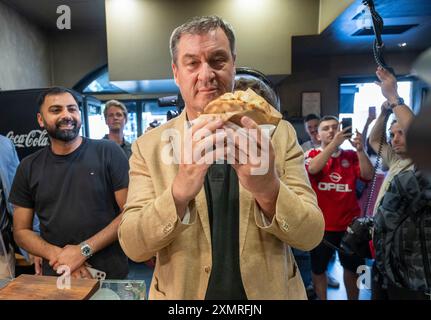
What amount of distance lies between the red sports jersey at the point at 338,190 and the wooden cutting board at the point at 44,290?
5.55 ft

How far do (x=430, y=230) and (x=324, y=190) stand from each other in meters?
0.84

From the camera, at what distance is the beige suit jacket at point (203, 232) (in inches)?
25.2

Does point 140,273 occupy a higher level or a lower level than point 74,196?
lower

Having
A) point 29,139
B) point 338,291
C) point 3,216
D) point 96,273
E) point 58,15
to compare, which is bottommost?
point 338,291

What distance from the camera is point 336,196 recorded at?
6.73ft

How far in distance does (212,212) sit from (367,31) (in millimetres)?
3003

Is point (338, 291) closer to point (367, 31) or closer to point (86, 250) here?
point (86, 250)

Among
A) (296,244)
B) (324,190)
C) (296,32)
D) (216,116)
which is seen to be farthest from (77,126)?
(296,32)

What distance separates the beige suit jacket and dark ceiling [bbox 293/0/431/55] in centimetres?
182

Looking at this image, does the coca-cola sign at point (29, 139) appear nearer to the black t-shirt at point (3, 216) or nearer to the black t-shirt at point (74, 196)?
the black t-shirt at point (3, 216)

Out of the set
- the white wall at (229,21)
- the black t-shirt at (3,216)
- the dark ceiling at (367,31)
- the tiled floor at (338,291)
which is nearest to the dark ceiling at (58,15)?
the white wall at (229,21)

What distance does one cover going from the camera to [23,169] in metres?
1.42

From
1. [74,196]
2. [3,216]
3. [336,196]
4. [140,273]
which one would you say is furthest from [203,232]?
[140,273]

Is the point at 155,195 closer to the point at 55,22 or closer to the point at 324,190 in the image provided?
the point at 324,190
